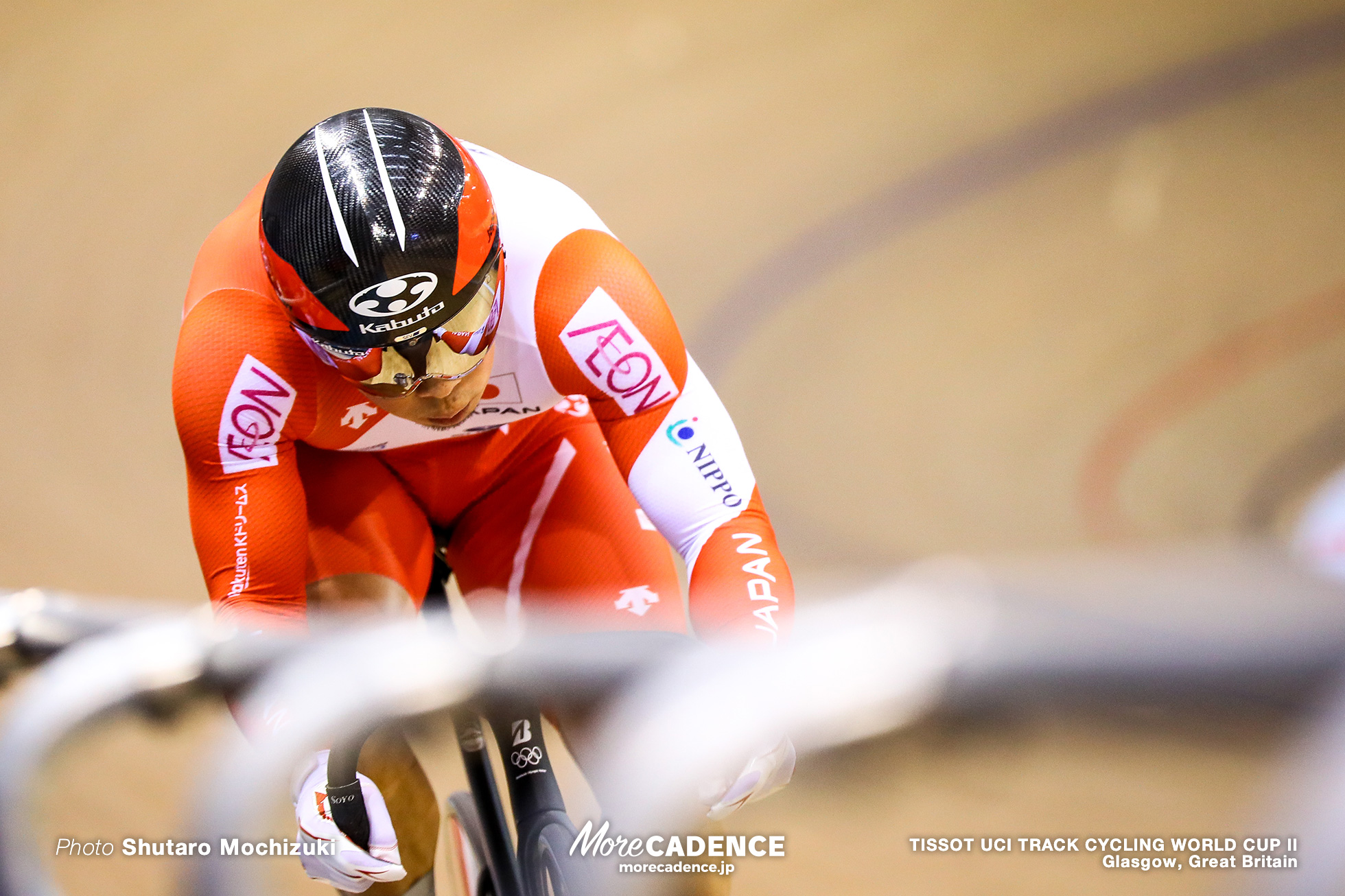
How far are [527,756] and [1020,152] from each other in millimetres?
3992

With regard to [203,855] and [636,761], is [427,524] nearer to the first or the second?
[203,855]

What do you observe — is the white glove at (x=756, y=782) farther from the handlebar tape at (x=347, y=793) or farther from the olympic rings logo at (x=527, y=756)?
the olympic rings logo at (x=527, y=756)

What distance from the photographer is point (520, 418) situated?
7.39 feet

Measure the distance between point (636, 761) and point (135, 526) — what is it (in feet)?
13.0

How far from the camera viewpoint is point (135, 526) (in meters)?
4.22

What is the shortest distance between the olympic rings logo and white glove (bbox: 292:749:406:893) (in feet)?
1.20

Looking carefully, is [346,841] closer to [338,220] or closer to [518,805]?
[518,805]

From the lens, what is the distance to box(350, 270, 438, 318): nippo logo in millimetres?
1692

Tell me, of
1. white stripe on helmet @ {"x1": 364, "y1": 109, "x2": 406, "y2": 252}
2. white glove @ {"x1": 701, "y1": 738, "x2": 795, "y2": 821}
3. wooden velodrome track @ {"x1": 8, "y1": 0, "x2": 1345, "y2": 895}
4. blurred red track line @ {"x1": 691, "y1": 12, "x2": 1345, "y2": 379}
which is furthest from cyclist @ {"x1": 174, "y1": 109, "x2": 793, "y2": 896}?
blurred red track line @ {"x1": 691, "y1": 12, "x2": 1345, "y2": 379}

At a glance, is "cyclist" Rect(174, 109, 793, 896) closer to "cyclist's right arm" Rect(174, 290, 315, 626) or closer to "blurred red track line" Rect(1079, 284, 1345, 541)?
"cyclist's right arm" Rect(174, 290, 315, 626)

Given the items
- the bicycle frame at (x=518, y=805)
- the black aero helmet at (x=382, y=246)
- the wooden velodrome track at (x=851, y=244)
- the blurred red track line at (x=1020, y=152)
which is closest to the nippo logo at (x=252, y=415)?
the black aero helmet at (x=382, y=246)

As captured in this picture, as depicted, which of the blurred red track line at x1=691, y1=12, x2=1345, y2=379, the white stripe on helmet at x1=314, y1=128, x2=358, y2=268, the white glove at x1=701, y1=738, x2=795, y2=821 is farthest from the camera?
the blurred red track line at x1=691, y1=12, x2=1345, y2=379

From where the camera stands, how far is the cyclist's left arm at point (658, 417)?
192 centimetres

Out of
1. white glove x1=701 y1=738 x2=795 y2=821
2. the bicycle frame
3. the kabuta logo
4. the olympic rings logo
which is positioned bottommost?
white glove x1=701 y1=738 x2=795 y2=821
